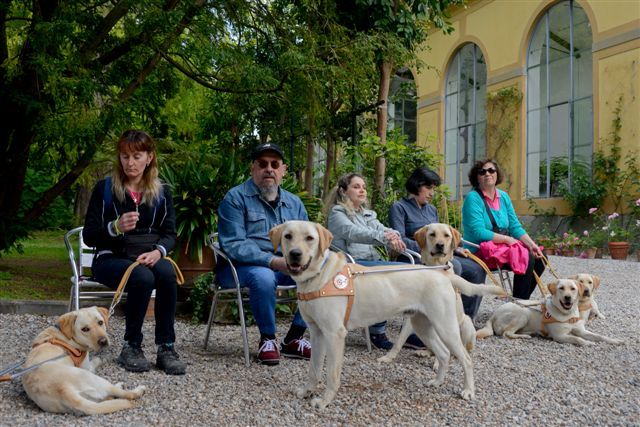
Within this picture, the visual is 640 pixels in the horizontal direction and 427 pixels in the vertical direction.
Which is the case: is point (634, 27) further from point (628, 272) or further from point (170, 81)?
point (170, 81)

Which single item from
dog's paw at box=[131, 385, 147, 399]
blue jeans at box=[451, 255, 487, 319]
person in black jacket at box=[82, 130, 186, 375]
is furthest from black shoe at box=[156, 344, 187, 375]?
blue jeans at box=[451, 255, 487, 319]

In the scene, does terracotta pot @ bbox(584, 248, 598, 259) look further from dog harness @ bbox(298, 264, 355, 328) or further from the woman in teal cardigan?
dog harness @ bbox(298, 264, 355, 328)

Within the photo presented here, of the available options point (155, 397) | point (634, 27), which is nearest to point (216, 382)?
point (155, 397)

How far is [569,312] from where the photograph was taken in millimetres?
5039

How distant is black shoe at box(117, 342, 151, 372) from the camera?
386 cm

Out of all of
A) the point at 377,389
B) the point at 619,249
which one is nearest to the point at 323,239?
the point at 377,389

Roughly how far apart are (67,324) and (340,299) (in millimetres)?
1583

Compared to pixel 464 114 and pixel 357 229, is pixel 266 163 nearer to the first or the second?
pixel 357 229

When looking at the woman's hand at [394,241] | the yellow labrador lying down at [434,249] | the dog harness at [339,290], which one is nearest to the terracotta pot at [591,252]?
the yellow labrador lying down at [434,249]

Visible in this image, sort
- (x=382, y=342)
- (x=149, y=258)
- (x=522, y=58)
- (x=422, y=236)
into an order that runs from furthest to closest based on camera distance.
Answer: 1. (x=522, y=58)
2. (x=382, y=342)
3. (x=422, y=236)
4. (x=149, y=258)

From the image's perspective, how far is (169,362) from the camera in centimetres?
387

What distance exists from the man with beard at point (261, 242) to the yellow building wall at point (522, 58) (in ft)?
18.4

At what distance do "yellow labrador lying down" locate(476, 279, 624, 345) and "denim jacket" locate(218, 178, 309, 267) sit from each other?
2.07m

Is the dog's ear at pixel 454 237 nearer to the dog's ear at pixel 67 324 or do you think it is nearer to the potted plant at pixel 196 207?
the potted plant at pixel 196 207
